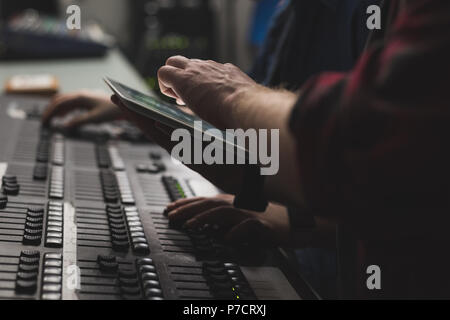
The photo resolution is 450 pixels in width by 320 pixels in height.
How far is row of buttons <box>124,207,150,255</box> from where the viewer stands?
698 millimetres

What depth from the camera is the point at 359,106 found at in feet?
1.59

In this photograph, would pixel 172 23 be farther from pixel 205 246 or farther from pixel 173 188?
pixel 205 246

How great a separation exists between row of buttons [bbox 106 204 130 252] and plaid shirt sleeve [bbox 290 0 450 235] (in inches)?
10.2

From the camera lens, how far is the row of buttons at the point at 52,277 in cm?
56

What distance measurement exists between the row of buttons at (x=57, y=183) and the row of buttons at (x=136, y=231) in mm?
96

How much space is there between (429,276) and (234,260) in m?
0.21

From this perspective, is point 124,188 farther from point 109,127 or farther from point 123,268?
point 109,127

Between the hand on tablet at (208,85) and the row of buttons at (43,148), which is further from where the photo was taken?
the row of buttons at (43,148)

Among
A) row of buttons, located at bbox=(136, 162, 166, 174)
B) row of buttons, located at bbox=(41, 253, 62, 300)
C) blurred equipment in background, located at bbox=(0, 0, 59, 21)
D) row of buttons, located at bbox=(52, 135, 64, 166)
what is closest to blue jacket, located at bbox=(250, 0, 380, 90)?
row of buttons, located at bbox=(136, 162, 166, 174)

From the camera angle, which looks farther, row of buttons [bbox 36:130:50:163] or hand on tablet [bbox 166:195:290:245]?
row of buttons [bbox 36:130:50:163]

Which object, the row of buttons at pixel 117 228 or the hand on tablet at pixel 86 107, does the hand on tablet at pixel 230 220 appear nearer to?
the row of buttons at pixel 117 228

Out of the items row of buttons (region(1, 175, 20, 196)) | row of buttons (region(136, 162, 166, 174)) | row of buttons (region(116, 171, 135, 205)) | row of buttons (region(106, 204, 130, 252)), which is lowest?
row of buttons (region(136, 162, 166, 174))

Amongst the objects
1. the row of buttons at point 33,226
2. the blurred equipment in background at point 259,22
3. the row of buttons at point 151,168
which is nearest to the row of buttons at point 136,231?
the row of buttons at point 33,226

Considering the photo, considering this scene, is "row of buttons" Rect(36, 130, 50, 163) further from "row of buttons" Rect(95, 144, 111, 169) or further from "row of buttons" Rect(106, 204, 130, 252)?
"row of buttons" Rect(106, 204, 130, 252)
